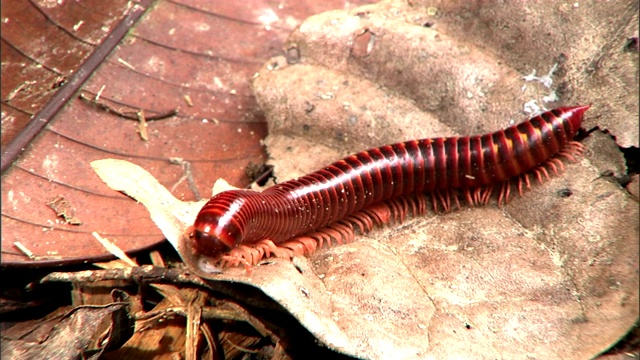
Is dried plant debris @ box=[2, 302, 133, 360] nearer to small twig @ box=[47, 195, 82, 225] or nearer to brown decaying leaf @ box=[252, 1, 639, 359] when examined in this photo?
small twig @ box=[47, 195, 82, 225]

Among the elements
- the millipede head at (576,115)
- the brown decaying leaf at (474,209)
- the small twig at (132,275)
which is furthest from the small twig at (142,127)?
the millipede head at (576,115)

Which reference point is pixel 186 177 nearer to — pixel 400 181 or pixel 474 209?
pixel 400 181

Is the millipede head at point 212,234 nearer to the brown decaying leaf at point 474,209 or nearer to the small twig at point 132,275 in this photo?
the small twig at point 132,275

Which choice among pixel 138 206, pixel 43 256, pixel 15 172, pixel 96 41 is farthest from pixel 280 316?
pixel 96 41

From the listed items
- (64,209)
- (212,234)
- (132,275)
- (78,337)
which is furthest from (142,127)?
(78,337)

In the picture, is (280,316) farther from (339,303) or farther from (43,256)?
(43,256)

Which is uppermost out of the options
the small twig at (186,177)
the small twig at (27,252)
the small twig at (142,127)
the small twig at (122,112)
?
the small twig at (122,112)
